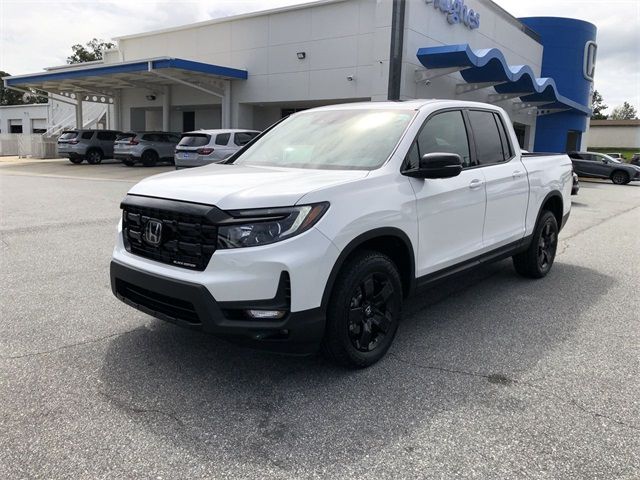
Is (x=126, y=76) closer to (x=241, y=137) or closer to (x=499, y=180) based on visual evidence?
(x=241, y=137)

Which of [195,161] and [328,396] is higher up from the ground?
[195,161]

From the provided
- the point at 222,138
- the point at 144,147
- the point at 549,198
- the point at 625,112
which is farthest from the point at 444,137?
the point at 625,112

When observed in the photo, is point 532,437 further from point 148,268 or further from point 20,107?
point 20,107

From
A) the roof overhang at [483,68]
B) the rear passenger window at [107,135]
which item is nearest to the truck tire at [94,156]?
the rear passenger window at [107,135]

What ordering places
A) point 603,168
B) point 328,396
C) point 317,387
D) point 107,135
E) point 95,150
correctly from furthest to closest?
1. point 603,168
2. point 107,135
3. point 95,150
4. point 317,387
5. point 328,396

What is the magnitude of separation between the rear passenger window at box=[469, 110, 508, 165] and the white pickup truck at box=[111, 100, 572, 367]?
24 millimetres

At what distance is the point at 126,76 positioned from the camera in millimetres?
27375

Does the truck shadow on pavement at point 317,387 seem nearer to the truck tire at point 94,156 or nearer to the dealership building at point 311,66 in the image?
the dealership building at point 311,66

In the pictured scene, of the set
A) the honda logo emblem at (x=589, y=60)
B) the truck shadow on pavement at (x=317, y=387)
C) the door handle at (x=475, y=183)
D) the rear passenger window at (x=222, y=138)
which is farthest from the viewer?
the honda logo emblem at (x=589, y=60)

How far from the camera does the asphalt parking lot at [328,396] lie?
272 cm

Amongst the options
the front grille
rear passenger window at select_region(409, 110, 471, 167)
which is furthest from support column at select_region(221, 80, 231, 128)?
the front grille

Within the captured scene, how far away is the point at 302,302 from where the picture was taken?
125 inches

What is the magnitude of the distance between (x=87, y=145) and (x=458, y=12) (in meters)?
18.1

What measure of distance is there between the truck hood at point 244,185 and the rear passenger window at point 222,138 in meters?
14.0
